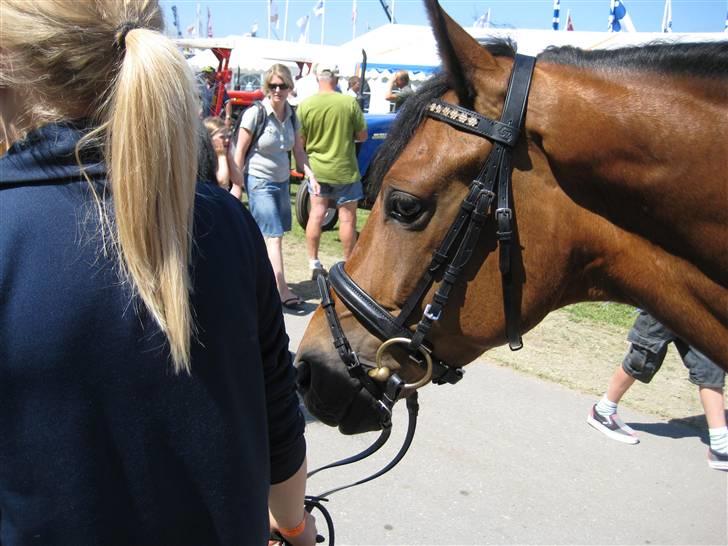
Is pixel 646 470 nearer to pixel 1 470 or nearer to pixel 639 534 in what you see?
pixel 639 534

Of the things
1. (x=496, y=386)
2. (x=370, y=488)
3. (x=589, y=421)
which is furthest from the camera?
(x=496, y=386)

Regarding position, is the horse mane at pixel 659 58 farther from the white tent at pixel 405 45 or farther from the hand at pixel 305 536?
the white tent at pixel 405 45

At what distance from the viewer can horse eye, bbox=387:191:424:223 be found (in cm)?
178

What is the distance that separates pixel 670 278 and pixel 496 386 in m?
3.05

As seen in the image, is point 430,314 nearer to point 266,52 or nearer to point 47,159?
point 47,159

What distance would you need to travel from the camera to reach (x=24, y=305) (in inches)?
36.8

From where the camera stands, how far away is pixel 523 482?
3.53 meters

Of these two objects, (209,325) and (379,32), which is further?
(379,32)

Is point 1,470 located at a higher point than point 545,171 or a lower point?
lower

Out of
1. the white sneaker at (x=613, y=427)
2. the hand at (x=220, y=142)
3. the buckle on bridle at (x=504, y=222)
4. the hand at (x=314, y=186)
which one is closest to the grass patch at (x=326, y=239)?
the hand at (x=314, y=186)

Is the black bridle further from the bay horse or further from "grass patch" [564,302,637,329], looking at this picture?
"grass patch" [564,302,637,329]

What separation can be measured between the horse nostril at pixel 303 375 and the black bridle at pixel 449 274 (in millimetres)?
141

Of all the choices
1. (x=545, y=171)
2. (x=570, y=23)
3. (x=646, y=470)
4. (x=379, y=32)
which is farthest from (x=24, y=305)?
(x=570, y=23)

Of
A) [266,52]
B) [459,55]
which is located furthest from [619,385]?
[266,52]
